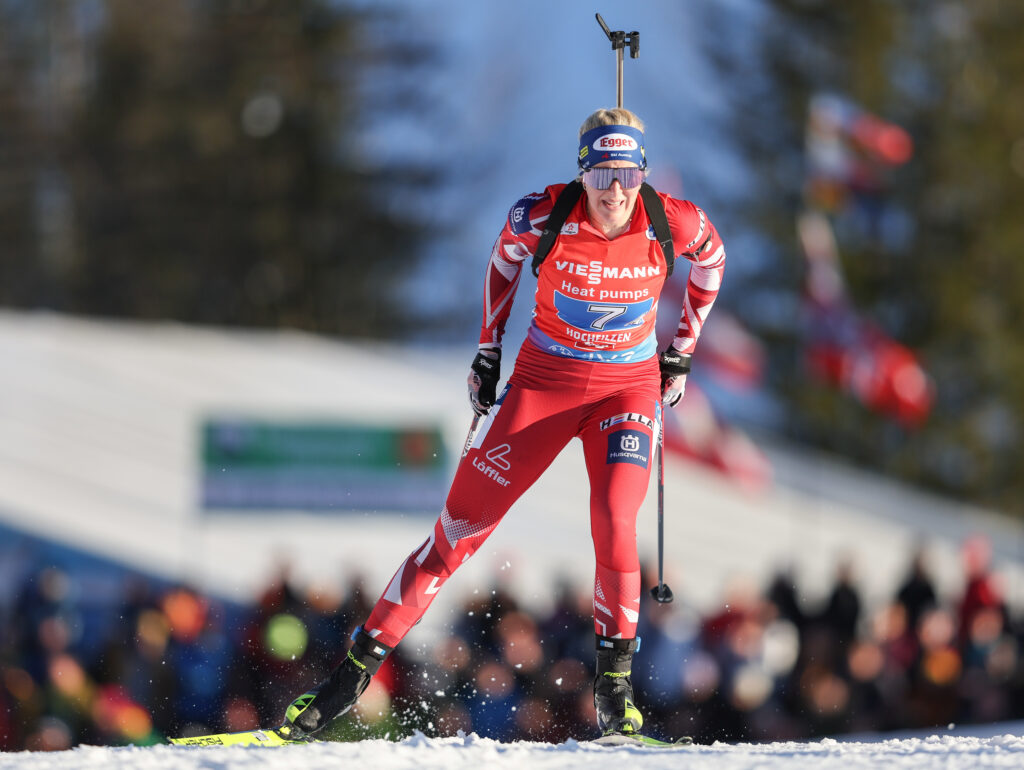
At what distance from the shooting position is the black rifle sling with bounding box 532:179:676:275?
5.00 m

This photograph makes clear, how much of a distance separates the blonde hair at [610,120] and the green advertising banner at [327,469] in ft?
21.8

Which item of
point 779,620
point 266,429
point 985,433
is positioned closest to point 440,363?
point 266,429

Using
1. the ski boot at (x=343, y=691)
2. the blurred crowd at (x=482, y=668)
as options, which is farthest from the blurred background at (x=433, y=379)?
the ski boot at (x=343, y=691)

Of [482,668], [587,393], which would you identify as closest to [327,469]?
[482,668]

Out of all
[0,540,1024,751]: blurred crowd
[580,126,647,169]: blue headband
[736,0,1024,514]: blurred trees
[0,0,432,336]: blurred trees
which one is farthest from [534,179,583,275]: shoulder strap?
[736,0,1024,514]: blurred trees

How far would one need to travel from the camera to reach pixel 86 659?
8.81m

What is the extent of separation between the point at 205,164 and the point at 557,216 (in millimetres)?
18864

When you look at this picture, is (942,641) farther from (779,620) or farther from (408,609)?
(408,609)

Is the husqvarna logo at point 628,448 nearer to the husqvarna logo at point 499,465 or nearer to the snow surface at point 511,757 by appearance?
the husqvarna logo at point 499,465

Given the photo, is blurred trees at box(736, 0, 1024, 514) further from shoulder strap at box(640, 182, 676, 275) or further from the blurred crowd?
shoulder strap at box(640, 182, 676, 275)

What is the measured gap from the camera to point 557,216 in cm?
500

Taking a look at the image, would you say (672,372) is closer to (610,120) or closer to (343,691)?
(610,120)

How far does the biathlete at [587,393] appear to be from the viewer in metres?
5.02

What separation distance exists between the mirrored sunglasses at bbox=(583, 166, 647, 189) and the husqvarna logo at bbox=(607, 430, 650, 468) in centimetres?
97
